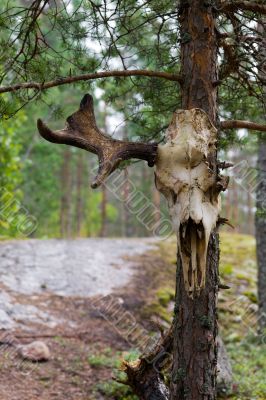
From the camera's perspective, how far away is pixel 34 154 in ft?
63.4

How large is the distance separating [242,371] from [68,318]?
2.94 m

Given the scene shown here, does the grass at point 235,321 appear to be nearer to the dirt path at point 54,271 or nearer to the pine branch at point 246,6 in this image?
the dirt path at point 54,271

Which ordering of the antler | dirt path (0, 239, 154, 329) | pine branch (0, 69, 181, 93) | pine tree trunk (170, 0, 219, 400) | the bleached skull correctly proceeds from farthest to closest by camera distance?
dirt path (0, 239, 154, 329) < pine branch (0, 69, 181, 93) < pine tree trunk (170, 0, 219, 400) < the antler < the bleached skull

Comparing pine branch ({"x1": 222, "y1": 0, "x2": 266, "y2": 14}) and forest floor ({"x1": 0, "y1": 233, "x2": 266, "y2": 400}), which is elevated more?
pine branch ({"x1": 222, "y1": 0, "x2": 266, "y2": 14})

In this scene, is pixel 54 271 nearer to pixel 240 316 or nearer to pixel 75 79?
pixel 240 316

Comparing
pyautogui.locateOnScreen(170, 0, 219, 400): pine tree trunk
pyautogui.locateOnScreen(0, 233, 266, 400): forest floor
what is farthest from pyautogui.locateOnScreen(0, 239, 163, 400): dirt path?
pyautogui.locateOnScreen(170, 0, 219, 400): pine tree trunk

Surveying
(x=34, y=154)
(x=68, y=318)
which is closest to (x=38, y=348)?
(x=68, y=318)

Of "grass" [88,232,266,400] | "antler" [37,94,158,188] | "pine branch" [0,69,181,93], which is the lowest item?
"grass" [88,232,266,400]

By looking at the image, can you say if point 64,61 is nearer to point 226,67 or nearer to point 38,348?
point 226,67

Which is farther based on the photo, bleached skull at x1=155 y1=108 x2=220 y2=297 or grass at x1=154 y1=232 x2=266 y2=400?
grass at x1=154 y1=232 x2=266 y2=400

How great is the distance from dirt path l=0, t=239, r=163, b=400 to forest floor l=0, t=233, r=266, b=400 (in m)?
0.01

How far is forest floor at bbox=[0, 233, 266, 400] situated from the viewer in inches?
240

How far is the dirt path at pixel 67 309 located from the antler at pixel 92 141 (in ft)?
11.3

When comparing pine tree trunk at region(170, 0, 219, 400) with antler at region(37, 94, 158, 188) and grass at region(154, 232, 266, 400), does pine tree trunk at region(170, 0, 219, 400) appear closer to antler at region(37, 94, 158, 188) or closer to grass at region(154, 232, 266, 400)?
antler at region(37, 94, 158, 188)
